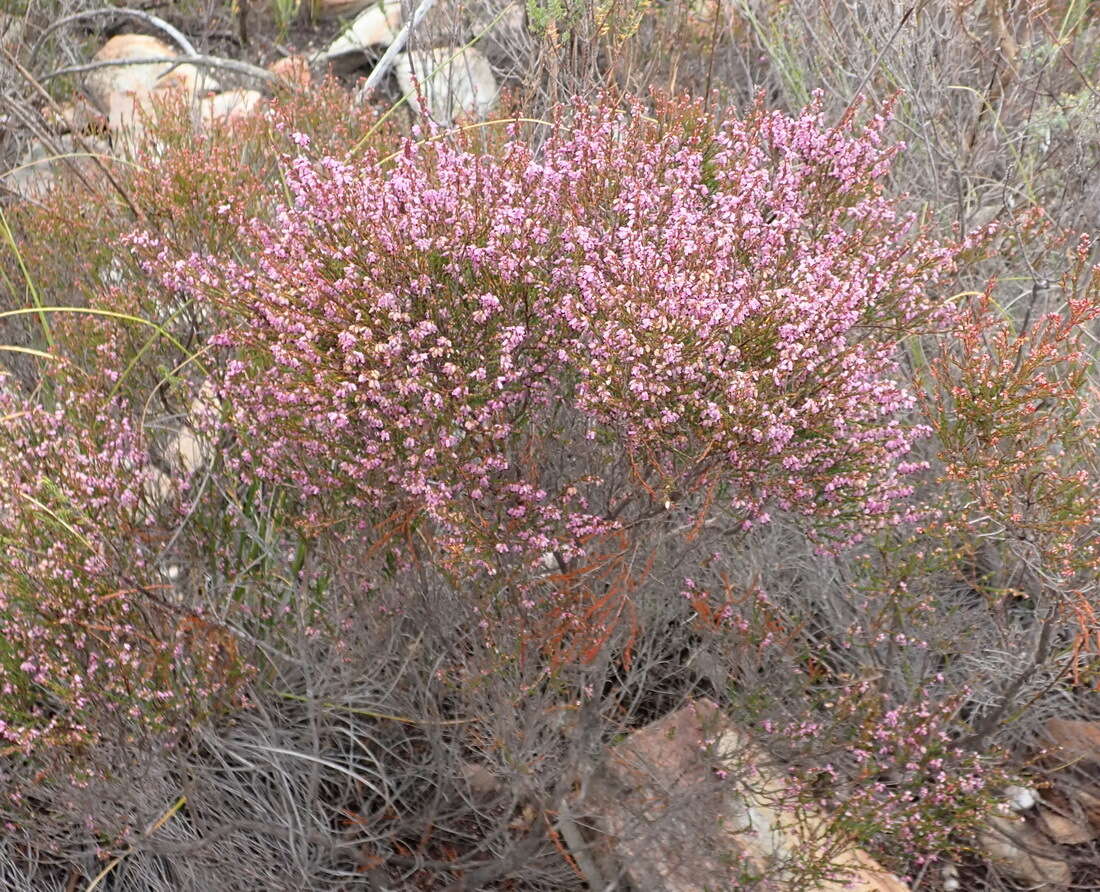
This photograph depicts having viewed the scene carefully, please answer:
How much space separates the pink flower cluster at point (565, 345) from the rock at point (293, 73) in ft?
10.2

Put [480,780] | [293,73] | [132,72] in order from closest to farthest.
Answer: [480,780]
[293,73]
[132,72]

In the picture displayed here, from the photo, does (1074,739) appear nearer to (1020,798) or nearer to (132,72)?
(1020,798)

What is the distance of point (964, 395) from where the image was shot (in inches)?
119

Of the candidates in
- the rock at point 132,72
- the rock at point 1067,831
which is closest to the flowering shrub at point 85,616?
the rock at point 1067,831

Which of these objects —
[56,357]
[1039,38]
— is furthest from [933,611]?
[1039,38]

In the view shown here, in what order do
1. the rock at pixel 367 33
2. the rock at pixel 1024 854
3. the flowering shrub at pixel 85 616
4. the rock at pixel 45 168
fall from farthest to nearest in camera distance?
the rock at pixel 367 33
the rock at pixel 45 168
the rock at pixel 1024 854
the flowering shrub at pixel 85 616

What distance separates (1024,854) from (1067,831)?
194 millimetres

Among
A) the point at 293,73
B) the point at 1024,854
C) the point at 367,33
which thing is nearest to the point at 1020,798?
the point at 1024,854

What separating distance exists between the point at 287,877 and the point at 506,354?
164 cm

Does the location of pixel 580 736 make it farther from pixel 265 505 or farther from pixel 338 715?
pixel 265 505

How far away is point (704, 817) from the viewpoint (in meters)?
3.25

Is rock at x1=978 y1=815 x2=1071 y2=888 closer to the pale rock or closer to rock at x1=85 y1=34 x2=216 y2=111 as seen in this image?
the pale rock

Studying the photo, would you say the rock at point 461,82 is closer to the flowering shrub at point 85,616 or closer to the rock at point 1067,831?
the flowering shrub at point 85,616

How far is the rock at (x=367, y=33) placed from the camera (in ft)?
24.9
